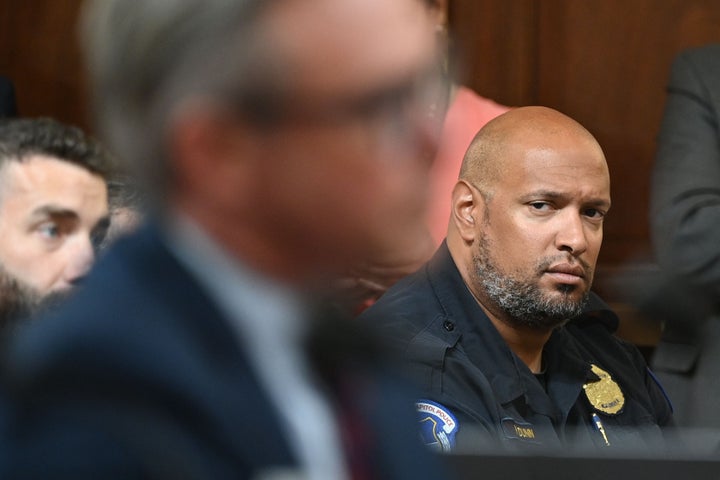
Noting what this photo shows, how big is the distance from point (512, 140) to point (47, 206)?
1030 mm

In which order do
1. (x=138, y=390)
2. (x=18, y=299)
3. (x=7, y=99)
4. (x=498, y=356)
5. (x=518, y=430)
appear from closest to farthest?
(x=138, y=390) < (x=518, y=430) < (x=498, y=356) < (x=18, y=299) < (x=7, y=99)

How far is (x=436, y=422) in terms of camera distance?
176 cm

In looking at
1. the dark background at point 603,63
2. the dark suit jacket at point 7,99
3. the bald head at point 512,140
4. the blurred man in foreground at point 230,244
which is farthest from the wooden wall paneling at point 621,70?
the blurred man in foreground at point 230,244

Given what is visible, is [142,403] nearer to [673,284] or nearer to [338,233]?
[338,233]

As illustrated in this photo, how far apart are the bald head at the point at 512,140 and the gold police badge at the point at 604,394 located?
0.40 m

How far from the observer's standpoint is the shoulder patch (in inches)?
66.0

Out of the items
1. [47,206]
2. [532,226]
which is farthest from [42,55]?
[532,226]

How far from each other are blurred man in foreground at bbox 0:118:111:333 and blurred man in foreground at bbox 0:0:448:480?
1710mm

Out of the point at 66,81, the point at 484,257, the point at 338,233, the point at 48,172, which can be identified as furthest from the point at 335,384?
the point at 66,81

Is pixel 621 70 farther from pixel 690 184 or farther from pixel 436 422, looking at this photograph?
pixel 436 422

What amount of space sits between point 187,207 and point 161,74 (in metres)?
0.08

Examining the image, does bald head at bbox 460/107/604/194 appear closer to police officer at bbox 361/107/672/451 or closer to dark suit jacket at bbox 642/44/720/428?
police officer at bbox 361/107/672/451

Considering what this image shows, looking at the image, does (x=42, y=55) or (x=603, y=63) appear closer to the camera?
(x=603, y=63)

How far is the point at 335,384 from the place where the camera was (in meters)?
0.69
